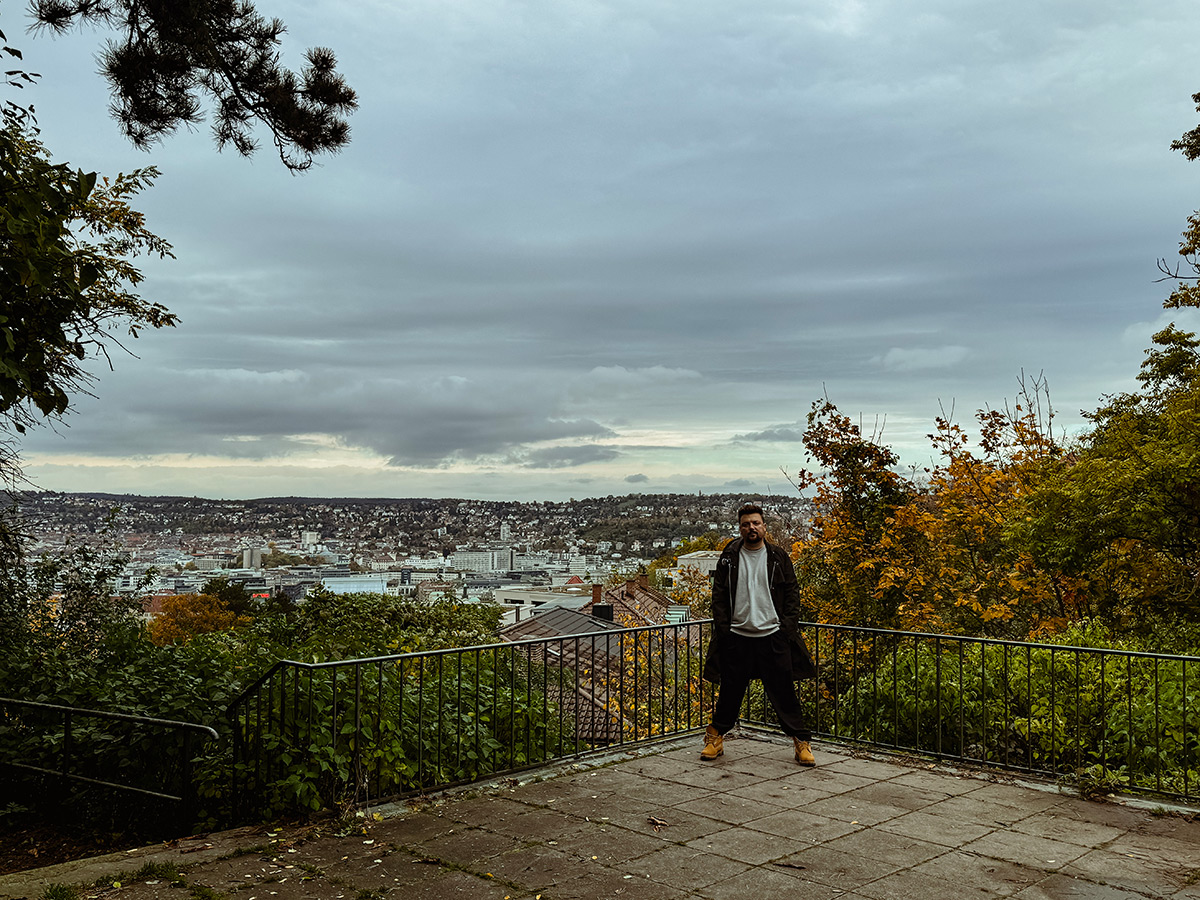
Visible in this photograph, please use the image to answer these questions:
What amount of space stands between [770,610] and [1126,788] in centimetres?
246

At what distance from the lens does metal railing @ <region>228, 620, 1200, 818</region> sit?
5.30m

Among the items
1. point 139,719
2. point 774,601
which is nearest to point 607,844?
point 774,601

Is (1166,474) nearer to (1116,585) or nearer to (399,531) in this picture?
(1116,585)

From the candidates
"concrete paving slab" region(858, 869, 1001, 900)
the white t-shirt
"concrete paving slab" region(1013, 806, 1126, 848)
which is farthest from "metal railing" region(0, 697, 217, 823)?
"concrete paving slab" region(1013, 806, 1126, 848)

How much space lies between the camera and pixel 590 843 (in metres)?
4.77

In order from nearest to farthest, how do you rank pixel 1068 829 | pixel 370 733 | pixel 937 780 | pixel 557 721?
pixel 1068 829, pixel 370 733, pixel 937 780, pixel 557 721

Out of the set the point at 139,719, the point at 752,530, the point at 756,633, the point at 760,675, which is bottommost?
the point at 139,719

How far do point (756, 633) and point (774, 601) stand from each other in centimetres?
27

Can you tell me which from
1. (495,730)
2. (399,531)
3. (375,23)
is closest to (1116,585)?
(495,730)

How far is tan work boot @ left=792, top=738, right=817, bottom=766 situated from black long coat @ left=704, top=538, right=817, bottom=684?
0.46m

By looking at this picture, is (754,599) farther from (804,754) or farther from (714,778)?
(714,778)

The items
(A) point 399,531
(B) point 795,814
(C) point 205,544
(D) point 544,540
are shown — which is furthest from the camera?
(D) point 544,540

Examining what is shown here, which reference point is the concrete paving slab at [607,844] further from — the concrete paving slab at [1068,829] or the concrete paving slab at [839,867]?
the concrete paving slab at [1068,829]

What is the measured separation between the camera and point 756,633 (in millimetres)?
6566
